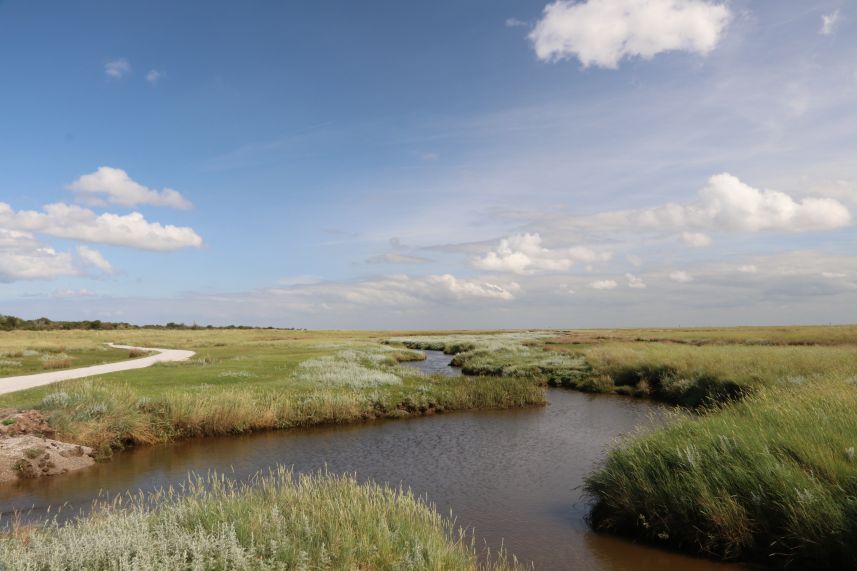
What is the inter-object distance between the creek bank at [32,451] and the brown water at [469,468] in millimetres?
689

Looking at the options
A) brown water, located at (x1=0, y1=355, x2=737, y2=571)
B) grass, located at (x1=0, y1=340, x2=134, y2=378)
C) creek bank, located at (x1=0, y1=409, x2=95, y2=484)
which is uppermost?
grass, located at (x1=0, y1=340, x2=134, y2=378)

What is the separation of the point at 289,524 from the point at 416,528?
2.27 m

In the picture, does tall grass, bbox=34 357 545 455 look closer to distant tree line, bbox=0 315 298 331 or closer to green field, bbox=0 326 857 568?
green field, bbox=0 326 857 568

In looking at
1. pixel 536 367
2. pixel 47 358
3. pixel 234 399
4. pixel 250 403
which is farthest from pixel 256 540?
pixel 47 358

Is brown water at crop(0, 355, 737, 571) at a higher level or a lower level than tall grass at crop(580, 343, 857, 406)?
lower

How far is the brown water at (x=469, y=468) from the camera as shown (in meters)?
11.8

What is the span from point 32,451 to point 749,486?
2114 centimetres

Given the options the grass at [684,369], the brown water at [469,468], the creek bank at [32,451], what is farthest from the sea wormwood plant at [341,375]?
the creek bank at [32,451]

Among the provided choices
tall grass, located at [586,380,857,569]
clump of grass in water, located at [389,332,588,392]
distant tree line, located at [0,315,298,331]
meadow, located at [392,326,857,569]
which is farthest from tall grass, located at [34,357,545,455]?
distant tree line, located at [0,315,298,331]

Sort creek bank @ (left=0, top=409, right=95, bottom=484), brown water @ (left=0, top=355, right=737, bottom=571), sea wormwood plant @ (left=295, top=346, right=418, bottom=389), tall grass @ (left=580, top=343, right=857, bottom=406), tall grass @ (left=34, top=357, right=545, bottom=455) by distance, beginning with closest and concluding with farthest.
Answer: brown water @ (left=0, top=355, right=737, bottom=571)
creek bank @ (left=0, top=409, right=95, bottom=484)
tall grass @ (left=34, top=357, right=545, bottom=455)
tall grass @ (left=580, top=343, right=857, bottom=406)
sea wormwood plant @ (left=295, top=346, right=418, bottom=389)

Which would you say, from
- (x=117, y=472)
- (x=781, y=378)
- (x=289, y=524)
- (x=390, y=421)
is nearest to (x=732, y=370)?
(x=781, y=378)

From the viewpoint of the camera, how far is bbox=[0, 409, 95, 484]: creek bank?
1689cm

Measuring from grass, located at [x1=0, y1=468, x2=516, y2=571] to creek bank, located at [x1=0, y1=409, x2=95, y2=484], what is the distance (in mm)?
8313

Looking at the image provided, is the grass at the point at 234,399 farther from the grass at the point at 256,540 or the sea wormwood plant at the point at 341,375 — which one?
the grass at the point at 256,540
